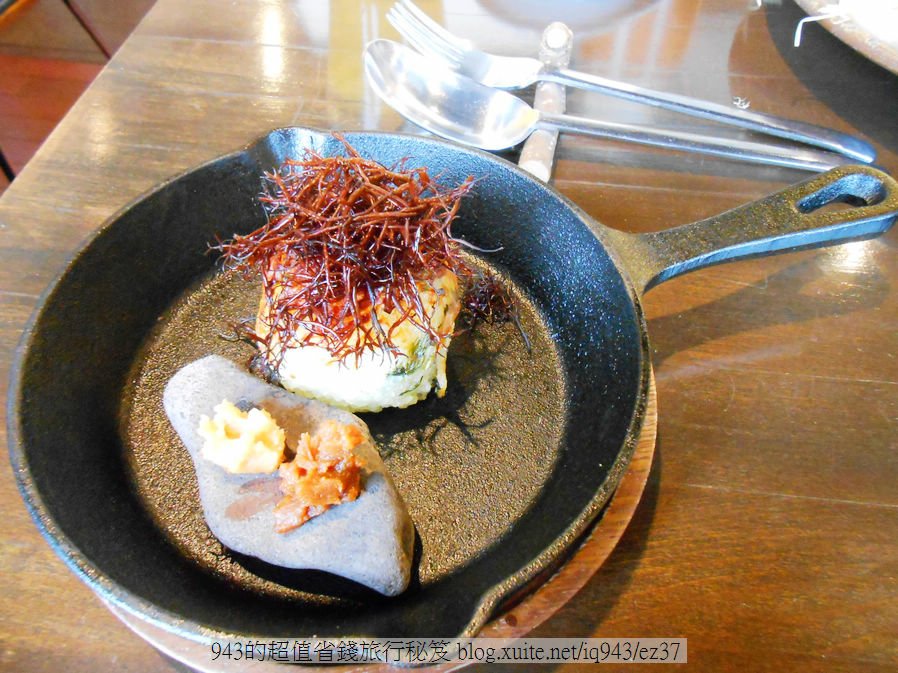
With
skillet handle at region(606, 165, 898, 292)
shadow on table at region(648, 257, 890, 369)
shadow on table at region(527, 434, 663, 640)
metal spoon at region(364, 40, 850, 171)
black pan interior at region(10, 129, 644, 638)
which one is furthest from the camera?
metal spoon at region(364, 40, 850, 171)

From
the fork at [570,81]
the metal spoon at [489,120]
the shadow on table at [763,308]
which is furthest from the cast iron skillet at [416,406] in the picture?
the fork at [570,81]

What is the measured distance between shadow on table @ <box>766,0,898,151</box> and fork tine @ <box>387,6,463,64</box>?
1213 mm

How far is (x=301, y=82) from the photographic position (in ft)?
6.53

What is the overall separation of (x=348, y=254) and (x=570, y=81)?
3.95ft

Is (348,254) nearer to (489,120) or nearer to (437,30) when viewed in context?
(489,120)

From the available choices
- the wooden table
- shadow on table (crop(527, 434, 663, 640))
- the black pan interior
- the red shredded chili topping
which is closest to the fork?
the wooden table

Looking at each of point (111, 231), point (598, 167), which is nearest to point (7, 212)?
point (111, 231)

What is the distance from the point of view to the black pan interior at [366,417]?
0.86 meters

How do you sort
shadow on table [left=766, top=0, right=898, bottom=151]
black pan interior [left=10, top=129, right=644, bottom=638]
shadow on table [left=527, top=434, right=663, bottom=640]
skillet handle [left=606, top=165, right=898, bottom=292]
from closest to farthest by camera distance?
1. black pan interior [left=10, top=129, right=644, bottom=638]
2. shadow on table [left=527, top=434, right=663, bottom=640]
3. skillet handle [left=606, top=165, right=898, bottom=292]
4. shadow on table [left=766, top=0, right=898, bottom=151]

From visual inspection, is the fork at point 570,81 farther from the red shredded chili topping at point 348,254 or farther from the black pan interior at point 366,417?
the red shredded chili topping at point 348,254

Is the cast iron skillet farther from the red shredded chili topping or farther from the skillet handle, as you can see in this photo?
the red shredded chili topping

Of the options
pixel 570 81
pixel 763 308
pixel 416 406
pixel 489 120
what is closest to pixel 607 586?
pixel 416 406

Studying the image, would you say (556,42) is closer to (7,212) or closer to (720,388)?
(720,388)

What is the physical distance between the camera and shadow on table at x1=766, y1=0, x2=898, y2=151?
74.8 inches
